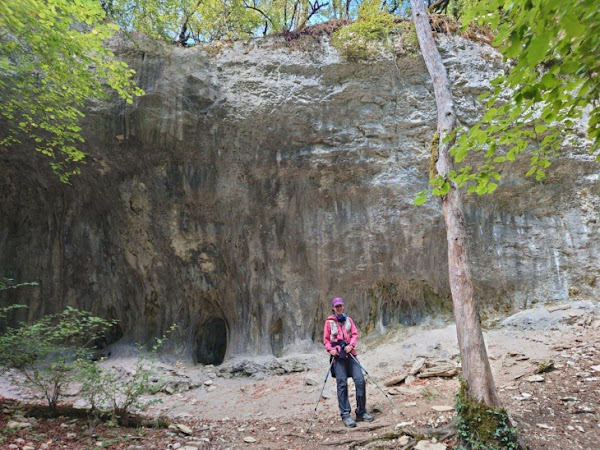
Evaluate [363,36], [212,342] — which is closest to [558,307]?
[363,36]

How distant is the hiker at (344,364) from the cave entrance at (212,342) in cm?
618

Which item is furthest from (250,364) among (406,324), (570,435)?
(570,435)

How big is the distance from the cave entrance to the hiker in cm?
618

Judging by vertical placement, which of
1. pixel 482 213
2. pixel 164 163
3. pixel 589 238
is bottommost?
pixel 589 238

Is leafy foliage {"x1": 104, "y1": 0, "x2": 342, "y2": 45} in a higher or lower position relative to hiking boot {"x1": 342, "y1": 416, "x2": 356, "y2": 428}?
higher

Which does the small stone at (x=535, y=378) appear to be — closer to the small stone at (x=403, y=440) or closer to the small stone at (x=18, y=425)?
the small stone at (x=403, y=440)

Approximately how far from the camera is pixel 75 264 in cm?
1126

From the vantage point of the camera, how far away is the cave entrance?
11195 mm

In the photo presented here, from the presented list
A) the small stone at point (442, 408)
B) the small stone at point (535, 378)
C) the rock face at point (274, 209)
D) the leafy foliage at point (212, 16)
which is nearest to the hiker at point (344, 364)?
the small stone at point (442, 408)

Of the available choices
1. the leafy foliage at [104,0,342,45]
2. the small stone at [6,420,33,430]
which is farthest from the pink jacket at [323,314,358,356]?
the leafy foliage at [104,0,342,45]

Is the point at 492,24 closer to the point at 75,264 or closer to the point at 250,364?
the point at 250,364

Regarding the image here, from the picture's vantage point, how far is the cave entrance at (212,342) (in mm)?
11195

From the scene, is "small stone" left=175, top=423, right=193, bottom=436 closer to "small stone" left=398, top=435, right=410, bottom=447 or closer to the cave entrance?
"small stone" left=398, top=435, right=410, bottom=447

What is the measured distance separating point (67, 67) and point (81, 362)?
479cm
